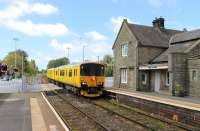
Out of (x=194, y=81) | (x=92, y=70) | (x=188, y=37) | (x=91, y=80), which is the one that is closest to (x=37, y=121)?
(x=91, y=80)

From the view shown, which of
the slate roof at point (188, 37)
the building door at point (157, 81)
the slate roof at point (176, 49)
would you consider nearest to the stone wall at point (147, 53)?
the slate roof at point (176, 49)

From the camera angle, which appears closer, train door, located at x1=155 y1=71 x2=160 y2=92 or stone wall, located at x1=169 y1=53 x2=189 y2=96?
stone wall, located at x1=169 y1=53 x2=189 y2=96

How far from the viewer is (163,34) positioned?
3691 centimetres

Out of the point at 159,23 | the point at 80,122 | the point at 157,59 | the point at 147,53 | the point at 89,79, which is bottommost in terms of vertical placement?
the point at 80,122

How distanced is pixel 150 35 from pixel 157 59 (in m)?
4.13

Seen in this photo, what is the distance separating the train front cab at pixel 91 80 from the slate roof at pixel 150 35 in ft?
23.2

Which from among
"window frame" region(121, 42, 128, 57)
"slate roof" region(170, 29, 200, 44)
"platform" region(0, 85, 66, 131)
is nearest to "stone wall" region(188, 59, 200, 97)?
"slate roof" region(170, 29, 200, 44)

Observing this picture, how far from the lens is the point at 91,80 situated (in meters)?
27.5

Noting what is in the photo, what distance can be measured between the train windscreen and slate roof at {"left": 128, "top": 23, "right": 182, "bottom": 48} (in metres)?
6.44

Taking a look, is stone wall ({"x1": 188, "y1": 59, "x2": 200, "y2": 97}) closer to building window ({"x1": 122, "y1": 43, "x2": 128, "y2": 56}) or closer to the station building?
the station building

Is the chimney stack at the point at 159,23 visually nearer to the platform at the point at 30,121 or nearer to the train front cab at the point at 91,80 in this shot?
the train front cab at the point at 91,80

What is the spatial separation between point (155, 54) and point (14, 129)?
75.1 feet

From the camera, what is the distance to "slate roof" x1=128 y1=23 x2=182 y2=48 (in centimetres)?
3366

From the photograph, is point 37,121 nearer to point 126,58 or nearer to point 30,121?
→ point 30,121
